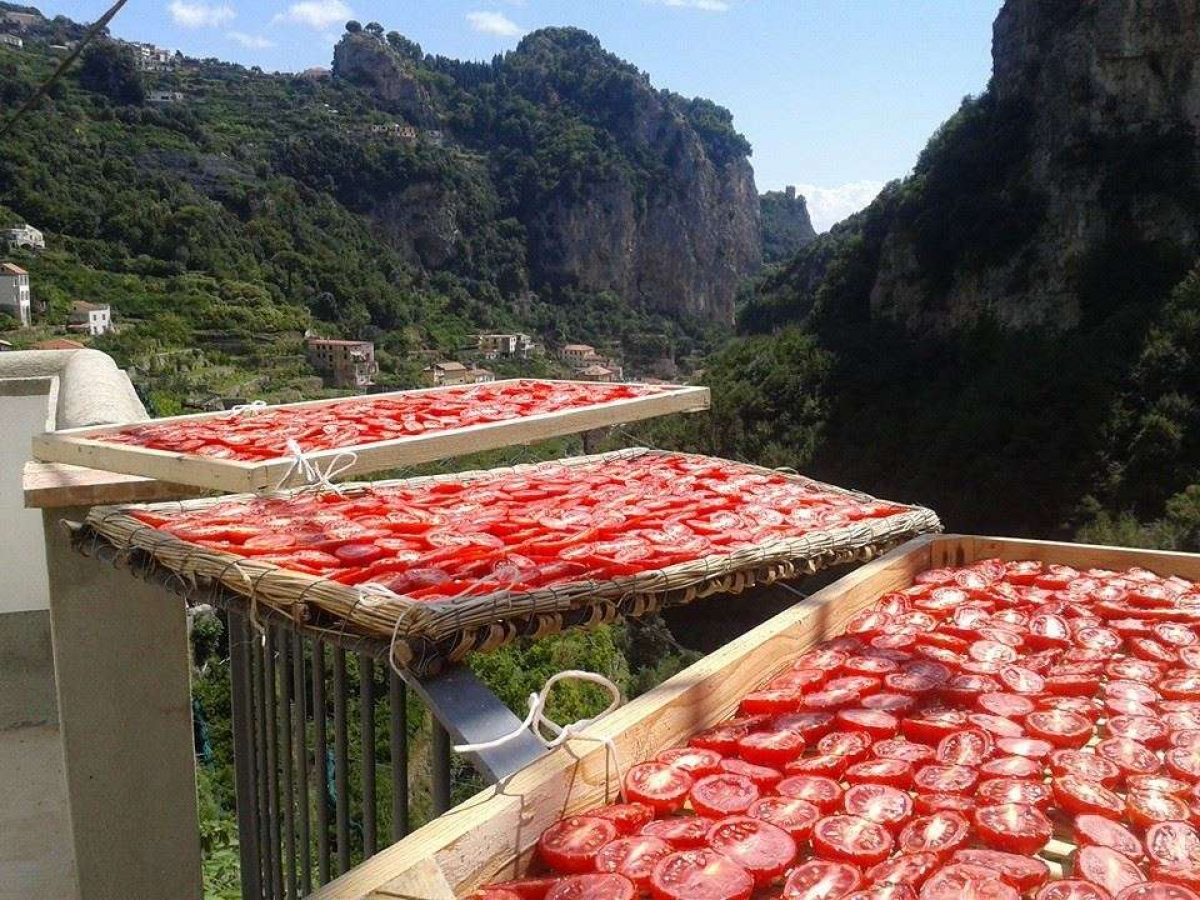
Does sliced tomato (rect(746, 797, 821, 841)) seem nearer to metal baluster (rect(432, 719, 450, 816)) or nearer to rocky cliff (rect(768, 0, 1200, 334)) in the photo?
metal baluster (rect(432, 719, 450, 816))

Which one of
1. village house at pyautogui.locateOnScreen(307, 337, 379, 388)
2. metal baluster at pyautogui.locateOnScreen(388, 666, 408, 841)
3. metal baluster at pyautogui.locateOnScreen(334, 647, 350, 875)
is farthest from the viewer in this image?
village house at pyautogui.locateOnScreen(307, 337, 379, 388)

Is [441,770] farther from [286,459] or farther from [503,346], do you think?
[503,346]

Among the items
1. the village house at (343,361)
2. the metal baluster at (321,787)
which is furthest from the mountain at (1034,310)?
the metal baluster at (321,787)

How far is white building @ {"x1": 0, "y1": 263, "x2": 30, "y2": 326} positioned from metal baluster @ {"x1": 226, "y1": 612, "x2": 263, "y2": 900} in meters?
27.7

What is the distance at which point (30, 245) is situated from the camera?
97.1ft

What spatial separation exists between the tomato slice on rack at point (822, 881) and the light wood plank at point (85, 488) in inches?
63.7

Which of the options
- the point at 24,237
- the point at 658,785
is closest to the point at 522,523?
the point at 658,785

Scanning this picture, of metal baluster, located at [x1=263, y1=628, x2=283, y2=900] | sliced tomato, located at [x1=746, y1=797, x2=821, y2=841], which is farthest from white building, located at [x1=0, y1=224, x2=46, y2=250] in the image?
sliced tomato, located at [x1=746, y1=797, x2=821, y2=841]

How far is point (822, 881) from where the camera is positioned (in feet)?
3.40

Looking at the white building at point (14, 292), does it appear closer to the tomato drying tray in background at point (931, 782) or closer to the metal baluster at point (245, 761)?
the metal baluster at point (245, 761)

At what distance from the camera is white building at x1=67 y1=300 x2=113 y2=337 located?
27156 mm

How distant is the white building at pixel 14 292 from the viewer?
25391 millimetres

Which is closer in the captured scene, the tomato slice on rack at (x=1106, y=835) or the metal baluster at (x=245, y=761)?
the tomato slice on rack at (x=1106, y=835)

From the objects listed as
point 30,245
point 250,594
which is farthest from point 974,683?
point 30,245
